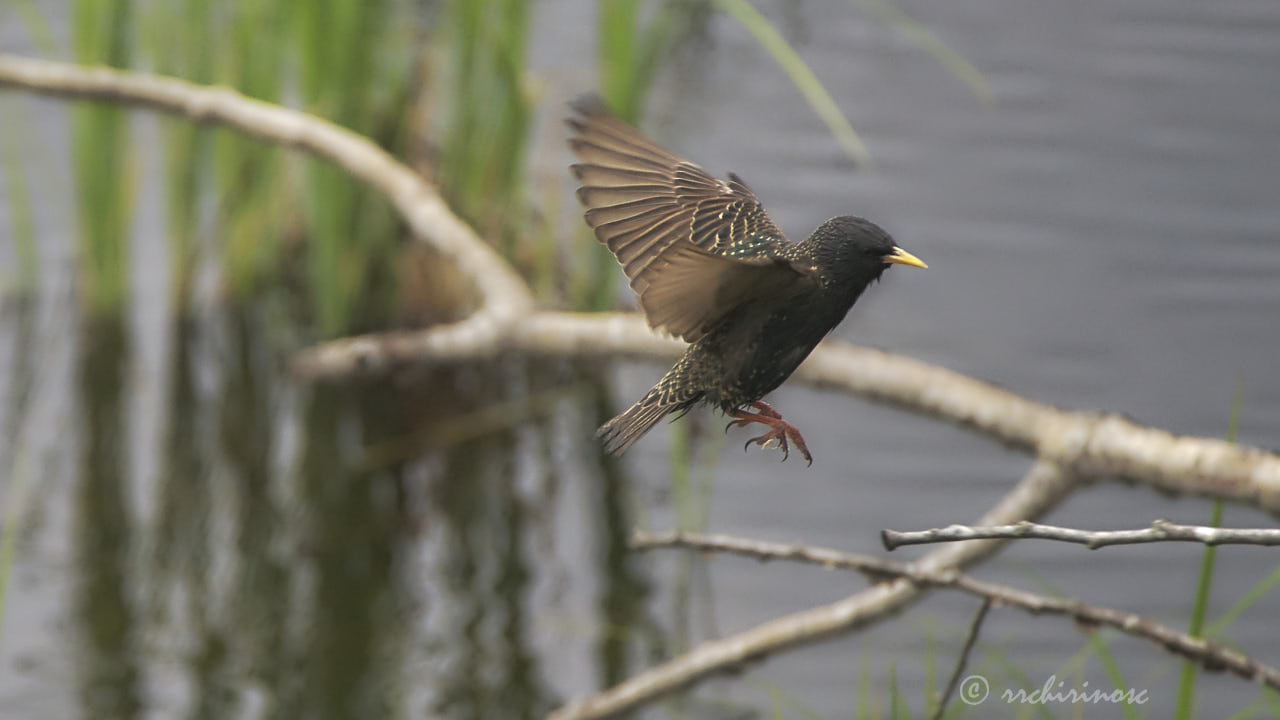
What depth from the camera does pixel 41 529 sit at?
3.69 meters

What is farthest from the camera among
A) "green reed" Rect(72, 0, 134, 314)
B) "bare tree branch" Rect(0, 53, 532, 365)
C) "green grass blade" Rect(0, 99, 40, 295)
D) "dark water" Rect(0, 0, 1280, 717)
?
"green grass blade" Rect(0, 99, 40, 295)

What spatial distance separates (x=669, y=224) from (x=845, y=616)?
40.1 inches

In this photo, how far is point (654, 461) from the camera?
3.97 metres

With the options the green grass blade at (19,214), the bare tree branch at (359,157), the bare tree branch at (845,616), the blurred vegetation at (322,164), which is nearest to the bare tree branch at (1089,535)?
the bare tree branch at (845,616)

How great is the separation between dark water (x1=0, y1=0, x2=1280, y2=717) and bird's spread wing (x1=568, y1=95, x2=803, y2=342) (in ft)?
6.26

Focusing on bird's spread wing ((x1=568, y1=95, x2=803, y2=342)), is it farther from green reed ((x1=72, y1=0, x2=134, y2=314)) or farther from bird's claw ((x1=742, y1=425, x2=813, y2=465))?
green reed ((x1=72, y1=0, x2=134, y2=314))

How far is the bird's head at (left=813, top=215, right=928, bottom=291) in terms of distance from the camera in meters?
0.62

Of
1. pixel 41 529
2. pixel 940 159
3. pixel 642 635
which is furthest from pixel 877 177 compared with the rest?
pixel 41 529

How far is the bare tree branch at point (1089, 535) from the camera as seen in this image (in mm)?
A: 738

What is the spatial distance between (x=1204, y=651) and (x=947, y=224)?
2741mm

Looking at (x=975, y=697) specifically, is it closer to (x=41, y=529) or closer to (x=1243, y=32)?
(x=41, y=529)

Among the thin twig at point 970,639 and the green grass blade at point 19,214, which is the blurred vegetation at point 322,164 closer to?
the green grass blade at point 19,214

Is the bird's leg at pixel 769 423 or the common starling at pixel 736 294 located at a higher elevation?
the common starling at pixel 736 294

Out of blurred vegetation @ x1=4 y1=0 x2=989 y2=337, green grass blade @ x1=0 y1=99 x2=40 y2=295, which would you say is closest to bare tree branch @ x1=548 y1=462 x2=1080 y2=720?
blurred vegetation @ x1=4 y1=0 x2=989 y2=337
